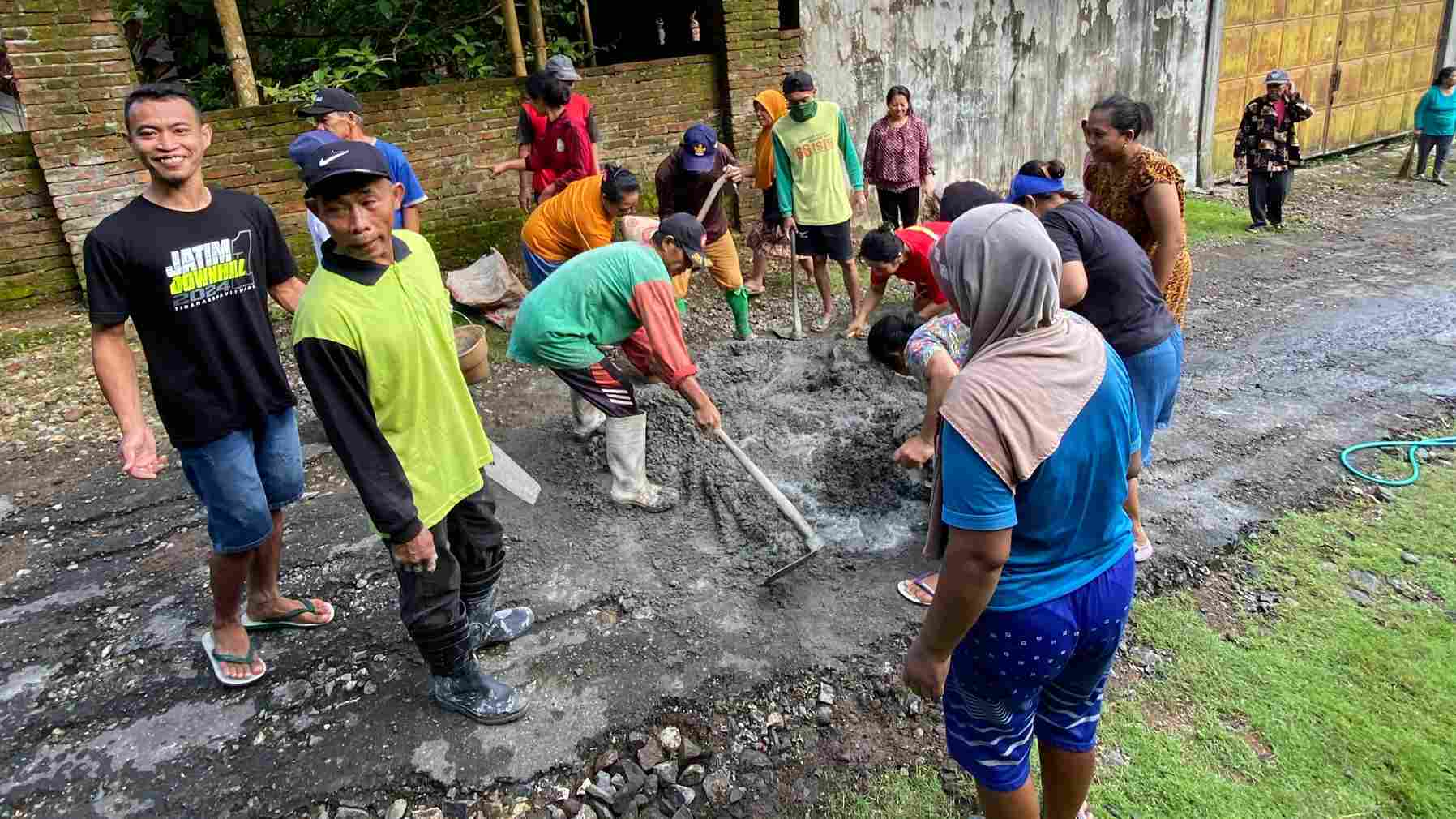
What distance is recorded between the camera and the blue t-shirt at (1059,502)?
4.99 ft

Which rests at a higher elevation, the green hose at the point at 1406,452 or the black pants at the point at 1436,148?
the black pants at the point at 1436,148

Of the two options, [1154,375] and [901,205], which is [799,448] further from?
[901,205]

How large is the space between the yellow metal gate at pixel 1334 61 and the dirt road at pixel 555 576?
5799mm

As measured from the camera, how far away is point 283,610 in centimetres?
305

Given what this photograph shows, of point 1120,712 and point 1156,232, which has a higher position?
point 1156,232

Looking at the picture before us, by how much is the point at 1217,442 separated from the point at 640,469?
2815 mm

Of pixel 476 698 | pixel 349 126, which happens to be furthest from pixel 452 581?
pixel 349 126

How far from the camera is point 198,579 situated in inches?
135

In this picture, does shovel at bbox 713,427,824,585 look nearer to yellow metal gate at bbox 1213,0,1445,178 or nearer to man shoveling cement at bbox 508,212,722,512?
man shoveling cement at bbox 508,212,722,512

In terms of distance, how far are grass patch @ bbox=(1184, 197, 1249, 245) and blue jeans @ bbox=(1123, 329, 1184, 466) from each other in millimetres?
5760

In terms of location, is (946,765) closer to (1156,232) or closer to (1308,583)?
(1308,583)

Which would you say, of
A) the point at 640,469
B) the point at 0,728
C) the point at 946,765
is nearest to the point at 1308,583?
the point at 946,765

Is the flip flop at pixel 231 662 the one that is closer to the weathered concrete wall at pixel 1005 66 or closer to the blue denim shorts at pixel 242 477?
the blue denim shorts at pixel 242 477

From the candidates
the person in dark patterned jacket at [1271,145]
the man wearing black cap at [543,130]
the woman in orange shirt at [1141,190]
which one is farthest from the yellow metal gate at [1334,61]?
the woman in orange shirt at [1141,190]
